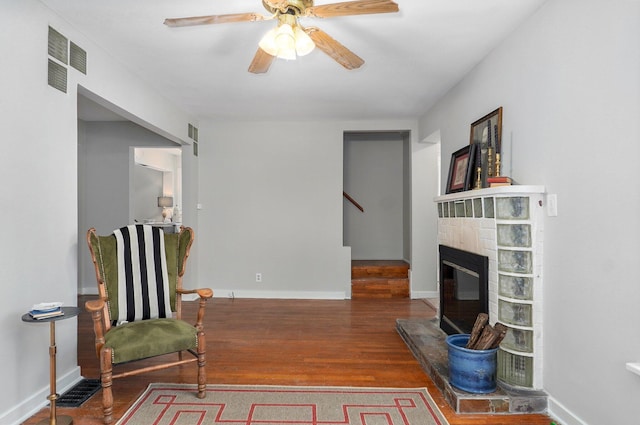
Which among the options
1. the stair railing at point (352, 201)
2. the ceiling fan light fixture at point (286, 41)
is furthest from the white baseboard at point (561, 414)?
the stair railing at point (352, 201)

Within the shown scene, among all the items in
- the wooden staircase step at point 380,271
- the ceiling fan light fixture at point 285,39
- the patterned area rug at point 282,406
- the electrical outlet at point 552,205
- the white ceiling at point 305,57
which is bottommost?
the patterned area rug at point 282,406

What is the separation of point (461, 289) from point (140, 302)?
2504mm

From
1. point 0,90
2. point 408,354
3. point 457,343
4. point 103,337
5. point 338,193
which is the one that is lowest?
point 408,354

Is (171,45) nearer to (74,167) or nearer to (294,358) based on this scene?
(74,167)

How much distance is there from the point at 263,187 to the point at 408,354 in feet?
10.1

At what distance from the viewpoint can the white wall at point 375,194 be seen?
6.25 meters

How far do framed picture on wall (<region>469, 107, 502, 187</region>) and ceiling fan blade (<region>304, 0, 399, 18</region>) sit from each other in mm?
1472

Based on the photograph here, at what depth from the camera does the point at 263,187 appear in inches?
209

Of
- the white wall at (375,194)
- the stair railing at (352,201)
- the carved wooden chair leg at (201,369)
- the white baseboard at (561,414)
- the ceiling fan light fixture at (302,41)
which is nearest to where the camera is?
the ceiling fan light fixture at (302,41)

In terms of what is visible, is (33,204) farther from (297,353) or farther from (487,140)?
(487,140)

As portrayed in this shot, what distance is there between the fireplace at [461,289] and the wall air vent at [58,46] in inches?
124

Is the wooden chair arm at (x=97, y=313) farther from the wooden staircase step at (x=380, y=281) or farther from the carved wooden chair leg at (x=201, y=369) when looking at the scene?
the wooden staircase step at (x=380, y=281)

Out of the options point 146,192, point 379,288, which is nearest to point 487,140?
point 379,288

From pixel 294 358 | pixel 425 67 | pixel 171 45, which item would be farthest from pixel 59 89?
pixel 425 67
